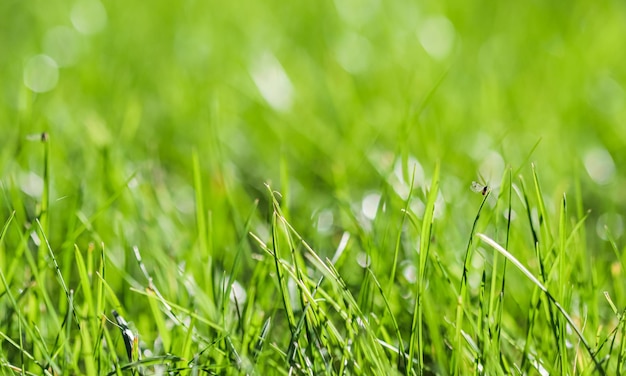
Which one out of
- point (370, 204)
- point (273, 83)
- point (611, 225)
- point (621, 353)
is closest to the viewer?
point (621, 353)

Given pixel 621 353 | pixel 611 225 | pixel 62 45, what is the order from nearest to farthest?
1. pixel 621 353
2. pixel 611 225
3. pixel 62 45

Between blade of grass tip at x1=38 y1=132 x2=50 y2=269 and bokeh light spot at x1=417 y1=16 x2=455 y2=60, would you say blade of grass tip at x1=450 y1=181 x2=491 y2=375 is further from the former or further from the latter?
bokeh light spot at x1=417 y1=16 x2=455 y2=60

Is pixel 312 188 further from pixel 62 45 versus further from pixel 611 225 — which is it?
pixel 62 45

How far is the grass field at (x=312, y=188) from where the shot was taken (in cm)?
84

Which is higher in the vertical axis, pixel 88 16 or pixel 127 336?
pixel 127 336

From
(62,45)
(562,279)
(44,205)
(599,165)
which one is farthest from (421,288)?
(62,45)

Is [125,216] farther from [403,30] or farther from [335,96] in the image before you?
[403,30]

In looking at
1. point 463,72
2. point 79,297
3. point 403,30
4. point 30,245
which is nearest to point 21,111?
point 30,245

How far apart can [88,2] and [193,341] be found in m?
1.80

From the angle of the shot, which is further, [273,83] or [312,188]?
[273,83]

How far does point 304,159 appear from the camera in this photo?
1535 mm

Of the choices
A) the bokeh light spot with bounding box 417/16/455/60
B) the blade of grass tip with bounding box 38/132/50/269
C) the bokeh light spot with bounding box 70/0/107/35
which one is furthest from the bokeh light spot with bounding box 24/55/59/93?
the bokeh light spot with bounding box 417/16/455/60

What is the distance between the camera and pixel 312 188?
4.71 ft

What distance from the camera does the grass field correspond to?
0.84 m
